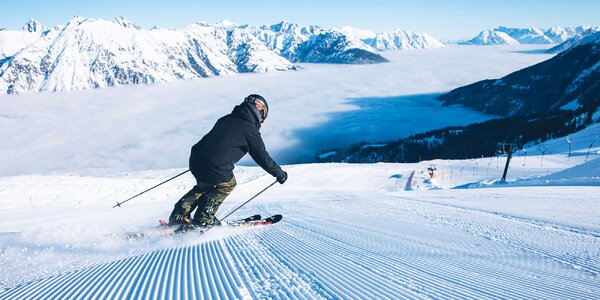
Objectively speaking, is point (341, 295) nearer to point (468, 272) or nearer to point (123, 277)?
point (468, 272)

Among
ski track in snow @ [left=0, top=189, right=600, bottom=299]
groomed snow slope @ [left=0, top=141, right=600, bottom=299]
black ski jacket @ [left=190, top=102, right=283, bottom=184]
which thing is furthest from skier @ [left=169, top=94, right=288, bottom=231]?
ski track in snow @ [left=0, top=189, right=600, bottom=299]

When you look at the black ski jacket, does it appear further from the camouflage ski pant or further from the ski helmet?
the camouflage ski pant

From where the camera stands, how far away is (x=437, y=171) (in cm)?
5091

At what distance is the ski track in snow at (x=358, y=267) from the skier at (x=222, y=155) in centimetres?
69

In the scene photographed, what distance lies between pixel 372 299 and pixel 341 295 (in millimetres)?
322

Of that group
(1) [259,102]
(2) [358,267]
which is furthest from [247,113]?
(2) [358,267]

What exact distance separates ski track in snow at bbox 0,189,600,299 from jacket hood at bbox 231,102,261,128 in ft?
7.51

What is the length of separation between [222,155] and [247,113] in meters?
0.94

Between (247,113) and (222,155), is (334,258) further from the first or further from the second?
(247,113)

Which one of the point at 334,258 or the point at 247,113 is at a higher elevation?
the point at 247,113

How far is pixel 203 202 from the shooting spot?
7.18 m

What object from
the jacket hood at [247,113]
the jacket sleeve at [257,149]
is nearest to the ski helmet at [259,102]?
the jacket hood at [247,113]

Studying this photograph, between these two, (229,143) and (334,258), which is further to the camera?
(229,143)

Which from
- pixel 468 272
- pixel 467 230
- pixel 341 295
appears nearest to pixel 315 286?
pixel 341 295
